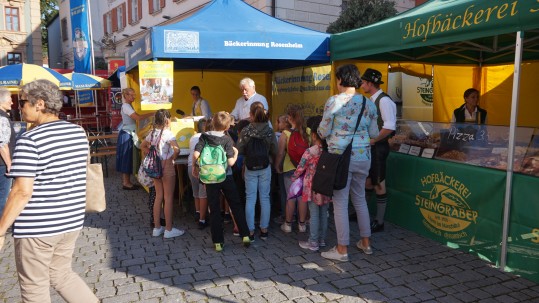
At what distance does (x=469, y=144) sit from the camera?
13.9 ft

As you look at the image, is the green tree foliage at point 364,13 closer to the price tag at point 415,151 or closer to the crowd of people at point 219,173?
the crowd of people at point 219,173

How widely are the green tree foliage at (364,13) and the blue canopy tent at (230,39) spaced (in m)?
5.87

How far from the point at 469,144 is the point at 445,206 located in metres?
0.67

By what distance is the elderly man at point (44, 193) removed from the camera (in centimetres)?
217

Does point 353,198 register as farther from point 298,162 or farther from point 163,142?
point 163,142

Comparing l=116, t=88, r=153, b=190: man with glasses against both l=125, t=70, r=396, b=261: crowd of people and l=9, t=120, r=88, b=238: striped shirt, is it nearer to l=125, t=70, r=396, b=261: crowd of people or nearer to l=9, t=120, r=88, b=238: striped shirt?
l=125, t=70, r=396, b=261: crowd of people

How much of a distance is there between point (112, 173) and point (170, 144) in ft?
16.2

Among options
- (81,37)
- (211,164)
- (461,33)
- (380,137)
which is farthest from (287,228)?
(81,37)

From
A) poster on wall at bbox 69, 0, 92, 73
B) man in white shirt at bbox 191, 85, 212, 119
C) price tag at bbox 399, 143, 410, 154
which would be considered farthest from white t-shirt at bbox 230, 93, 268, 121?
poster on wall at bbox 69, 0, 92, 73

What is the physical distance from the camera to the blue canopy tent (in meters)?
5.17

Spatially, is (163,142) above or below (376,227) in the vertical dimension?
above

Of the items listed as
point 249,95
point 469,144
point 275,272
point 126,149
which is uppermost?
point 249,95

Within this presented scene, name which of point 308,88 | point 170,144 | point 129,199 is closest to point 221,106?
point 308,88

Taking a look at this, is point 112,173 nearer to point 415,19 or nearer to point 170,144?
point 170,144
